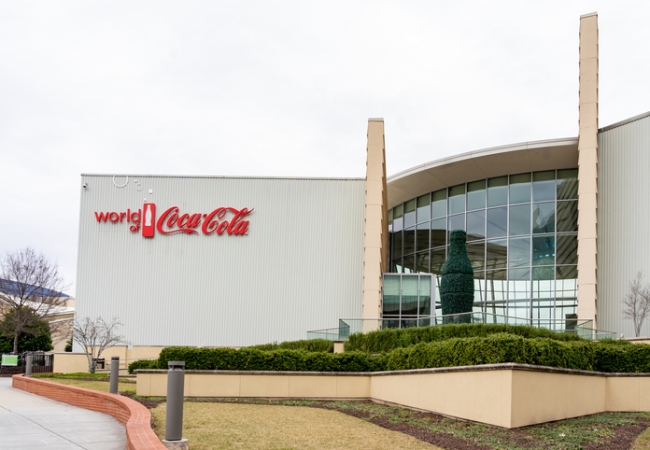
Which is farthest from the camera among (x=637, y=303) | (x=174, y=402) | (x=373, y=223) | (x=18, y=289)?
(x=18, y=289)

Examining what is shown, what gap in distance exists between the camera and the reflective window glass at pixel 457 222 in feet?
120

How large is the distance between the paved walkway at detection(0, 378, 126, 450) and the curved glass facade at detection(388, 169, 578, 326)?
22.0m

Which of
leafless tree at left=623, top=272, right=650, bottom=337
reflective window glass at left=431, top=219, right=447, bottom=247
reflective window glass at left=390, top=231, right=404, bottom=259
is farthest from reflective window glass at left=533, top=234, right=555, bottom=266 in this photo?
reflective window glass at left=390, top=231, right=404, bottom=259

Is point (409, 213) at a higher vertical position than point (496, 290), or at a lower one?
higher

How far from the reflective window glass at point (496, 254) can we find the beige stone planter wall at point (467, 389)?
1780cm

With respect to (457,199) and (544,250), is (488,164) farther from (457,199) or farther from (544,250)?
(544,250)

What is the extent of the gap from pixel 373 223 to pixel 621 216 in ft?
35.6

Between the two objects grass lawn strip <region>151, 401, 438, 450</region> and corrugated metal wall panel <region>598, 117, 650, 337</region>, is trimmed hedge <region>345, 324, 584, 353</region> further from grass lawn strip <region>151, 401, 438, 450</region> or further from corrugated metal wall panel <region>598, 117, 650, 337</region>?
corrugated metal wall panel <region>598, 117, 650, 337</region>

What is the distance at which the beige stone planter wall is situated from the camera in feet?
42.3

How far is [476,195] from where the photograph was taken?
36281 mm

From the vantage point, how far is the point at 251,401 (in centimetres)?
1795

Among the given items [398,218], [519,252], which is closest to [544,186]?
[519,252]

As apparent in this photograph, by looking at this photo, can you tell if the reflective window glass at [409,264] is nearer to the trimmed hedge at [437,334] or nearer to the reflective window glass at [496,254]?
the reflective window glass at [496,254]

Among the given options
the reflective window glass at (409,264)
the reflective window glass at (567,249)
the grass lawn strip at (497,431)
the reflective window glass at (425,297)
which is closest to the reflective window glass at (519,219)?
the reflective window glass at (567,249)
